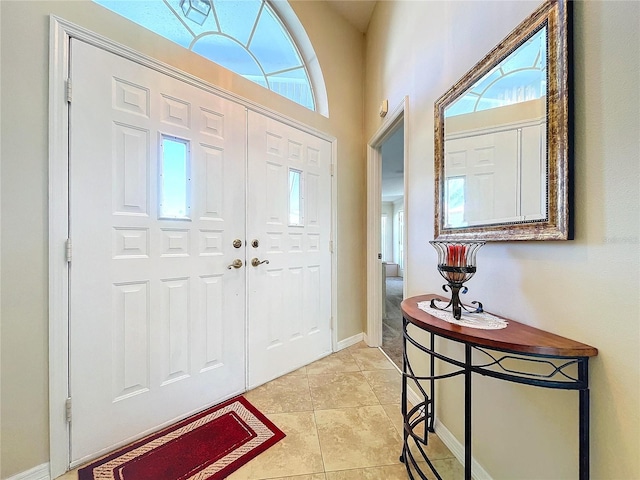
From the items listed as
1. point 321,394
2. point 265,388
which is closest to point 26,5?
point 265,388

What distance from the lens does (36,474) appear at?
110cm

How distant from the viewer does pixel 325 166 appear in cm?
230

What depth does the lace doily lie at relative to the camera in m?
0.88

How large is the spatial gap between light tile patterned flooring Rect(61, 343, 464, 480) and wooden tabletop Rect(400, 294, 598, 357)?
2.60 feet

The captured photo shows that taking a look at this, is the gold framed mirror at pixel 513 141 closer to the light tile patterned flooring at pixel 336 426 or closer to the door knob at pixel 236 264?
the light tile patterned flooring at pixel 336 426

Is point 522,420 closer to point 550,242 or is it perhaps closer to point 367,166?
point 550,242

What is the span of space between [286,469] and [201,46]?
247 centimetres

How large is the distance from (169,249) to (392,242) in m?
7.99

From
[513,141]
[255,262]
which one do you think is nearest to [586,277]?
[513,141]

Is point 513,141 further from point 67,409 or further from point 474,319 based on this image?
point 67,409

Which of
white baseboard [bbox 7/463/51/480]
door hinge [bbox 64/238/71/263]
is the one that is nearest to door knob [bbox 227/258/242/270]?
door hinge [bbox 64/238/71/263]

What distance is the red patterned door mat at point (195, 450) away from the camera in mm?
1155

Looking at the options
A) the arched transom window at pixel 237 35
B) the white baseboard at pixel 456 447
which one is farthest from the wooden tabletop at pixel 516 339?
the arched transom window at pixel 237 35

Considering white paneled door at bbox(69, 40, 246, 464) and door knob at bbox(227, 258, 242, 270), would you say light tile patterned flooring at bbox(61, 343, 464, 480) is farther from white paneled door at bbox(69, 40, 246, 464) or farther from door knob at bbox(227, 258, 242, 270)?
door knob at bbox(227, 258, 242, 270)
